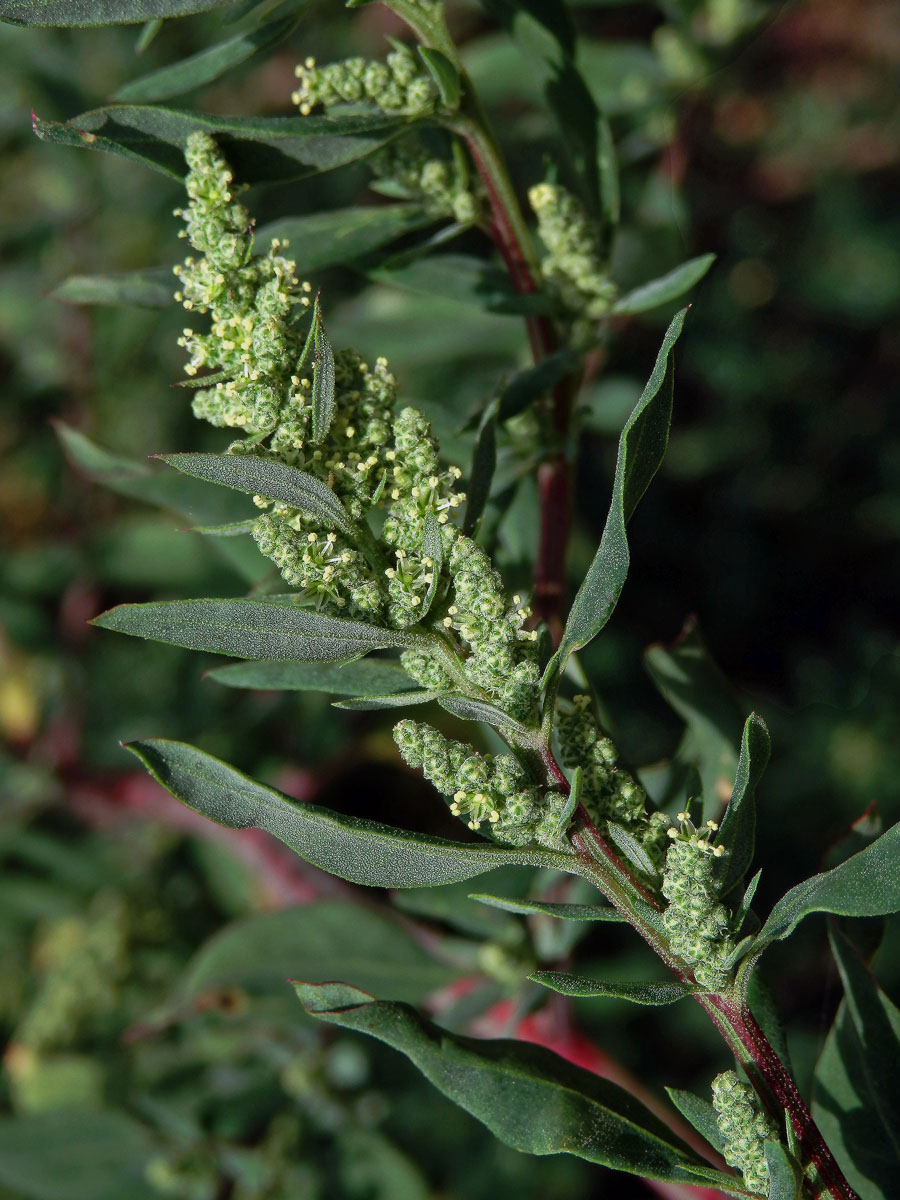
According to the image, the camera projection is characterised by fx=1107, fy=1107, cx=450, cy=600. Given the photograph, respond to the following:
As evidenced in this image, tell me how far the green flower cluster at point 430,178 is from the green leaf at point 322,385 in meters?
0.52

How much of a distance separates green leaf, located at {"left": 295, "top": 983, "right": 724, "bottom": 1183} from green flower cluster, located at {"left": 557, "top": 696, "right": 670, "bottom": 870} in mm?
288

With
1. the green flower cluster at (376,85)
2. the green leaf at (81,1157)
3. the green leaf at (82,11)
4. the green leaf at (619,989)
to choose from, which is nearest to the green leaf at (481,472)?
the green flower cluster at (376,85)

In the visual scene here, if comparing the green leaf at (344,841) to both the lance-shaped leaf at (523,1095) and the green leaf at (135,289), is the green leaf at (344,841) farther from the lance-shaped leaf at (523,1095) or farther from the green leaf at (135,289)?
the green leaf at (135,289)

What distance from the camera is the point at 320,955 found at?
85.0 inches

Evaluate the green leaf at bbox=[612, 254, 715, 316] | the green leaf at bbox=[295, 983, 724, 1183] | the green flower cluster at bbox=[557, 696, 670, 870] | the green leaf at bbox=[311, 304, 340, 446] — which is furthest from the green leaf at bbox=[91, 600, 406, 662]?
the green leaf at bbox=[612, 254, 715, 316]

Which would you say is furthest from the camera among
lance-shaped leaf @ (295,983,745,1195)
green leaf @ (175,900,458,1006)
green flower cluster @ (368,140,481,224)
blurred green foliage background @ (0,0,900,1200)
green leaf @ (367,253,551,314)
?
blurred green foliage background @ (0,0,900,1200)

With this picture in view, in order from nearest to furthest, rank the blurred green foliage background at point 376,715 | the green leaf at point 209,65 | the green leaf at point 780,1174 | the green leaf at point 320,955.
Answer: the green leaf at point 780,1174, the green leaf at point 209,65, the green leaf at point 320,955, the blurred green foliage background at point 376,715

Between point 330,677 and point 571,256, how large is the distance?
2.51 ft

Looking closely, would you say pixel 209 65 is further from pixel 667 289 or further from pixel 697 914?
pixel 697 914

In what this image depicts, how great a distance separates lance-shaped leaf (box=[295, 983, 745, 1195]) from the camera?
3.98ft

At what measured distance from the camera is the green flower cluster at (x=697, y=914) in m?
1.15

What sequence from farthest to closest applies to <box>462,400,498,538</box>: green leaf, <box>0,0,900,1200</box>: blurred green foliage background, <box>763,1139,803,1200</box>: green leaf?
<box>0,0,900,1200</box>: blurred green foliage background
<box>462,400,498,538</box>: green leaf
<box>763,1139,803,1200</box>: green leaf

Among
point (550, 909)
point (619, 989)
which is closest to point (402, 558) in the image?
point (550, 909)

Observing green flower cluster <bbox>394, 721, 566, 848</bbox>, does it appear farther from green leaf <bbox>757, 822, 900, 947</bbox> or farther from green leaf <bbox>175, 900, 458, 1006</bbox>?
green leaf <bbox>175, 900, 458, 1006</bbox>
